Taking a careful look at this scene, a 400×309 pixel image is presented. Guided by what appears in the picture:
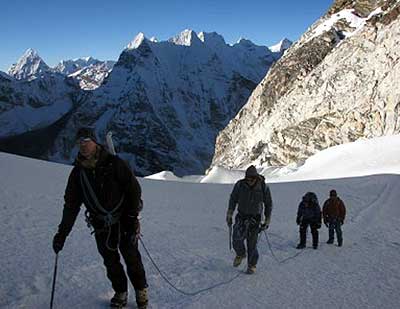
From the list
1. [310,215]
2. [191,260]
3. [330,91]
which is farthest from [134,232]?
[330,91]

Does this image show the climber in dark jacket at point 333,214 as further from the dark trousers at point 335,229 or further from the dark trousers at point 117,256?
the dark trousers at point 117,256

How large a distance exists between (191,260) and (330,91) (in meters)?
51.5

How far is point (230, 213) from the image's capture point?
7.57 m

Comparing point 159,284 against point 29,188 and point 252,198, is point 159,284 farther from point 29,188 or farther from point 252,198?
point 29,188

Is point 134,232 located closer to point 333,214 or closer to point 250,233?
point 250,233

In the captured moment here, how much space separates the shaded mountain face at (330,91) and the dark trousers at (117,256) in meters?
35.4

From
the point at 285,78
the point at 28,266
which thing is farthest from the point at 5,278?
the point at 285,78

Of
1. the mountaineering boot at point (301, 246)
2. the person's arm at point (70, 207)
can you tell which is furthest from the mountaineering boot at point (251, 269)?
the person's arm at point (70, 207)

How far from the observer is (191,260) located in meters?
7.98

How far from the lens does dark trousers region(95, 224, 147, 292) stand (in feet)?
17.4

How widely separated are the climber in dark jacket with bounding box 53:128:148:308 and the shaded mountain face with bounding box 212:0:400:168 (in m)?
35.4

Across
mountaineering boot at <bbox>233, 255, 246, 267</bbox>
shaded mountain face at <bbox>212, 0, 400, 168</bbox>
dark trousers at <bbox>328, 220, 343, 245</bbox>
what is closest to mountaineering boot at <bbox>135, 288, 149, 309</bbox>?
mountaineering boot at <bbox>233, 255, 246, 267</bbox>

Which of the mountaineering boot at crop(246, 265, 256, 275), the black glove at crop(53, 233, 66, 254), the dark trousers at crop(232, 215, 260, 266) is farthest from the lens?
the dark trousers at crop(232, 215, 260, 266)

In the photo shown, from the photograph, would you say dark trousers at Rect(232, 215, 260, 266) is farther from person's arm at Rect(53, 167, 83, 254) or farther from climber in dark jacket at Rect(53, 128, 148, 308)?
person's arm at Rect(53, 167, 83, 254)
